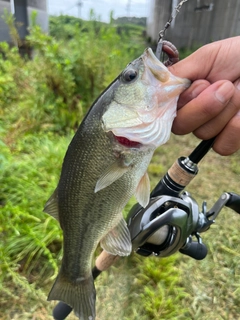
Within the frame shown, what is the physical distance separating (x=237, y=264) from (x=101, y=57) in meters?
3.02

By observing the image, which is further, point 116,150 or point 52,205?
point 52,205

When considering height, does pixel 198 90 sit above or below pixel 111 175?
above

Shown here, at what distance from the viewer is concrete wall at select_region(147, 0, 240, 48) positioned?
4.76 meters

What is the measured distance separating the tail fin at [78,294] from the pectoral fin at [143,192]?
1.62 feet

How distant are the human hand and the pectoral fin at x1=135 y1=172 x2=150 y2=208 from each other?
0.24 metres

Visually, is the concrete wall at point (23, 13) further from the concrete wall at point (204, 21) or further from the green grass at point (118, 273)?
the green grass at point (118, 273)

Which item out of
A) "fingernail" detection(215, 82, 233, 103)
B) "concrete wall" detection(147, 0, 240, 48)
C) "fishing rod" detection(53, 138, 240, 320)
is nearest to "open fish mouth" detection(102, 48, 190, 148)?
"fingernail" detection(215, 82, 233, 103)

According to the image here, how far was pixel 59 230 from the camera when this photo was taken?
233cm

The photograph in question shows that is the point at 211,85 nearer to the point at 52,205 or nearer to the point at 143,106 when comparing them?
the point at 143,106

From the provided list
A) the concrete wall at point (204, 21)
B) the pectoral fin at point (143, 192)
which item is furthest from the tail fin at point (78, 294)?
the concrete wall at point (204, 21)

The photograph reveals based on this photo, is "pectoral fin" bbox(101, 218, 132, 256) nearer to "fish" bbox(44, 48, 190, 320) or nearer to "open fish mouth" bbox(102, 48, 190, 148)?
"fish" bbox(44, 48, 190, 320)

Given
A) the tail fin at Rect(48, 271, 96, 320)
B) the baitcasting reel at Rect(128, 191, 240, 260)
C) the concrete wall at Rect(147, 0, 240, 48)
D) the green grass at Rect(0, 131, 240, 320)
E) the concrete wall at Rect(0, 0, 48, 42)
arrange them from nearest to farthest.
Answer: the baitcasting reel at Rect(128, 191, 240, 260)
the tail fin at Rect(48, 271, 96, 320)
the green grass at Rect(0, 131, 240, 320)
the concrete wall at Rect(147, 0, 240, 48)
the concrete wall at Rect(0, 0, 48, 42)

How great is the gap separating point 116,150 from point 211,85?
0.36 meters

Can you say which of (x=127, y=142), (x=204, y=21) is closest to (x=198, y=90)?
(x=127, y=142)
